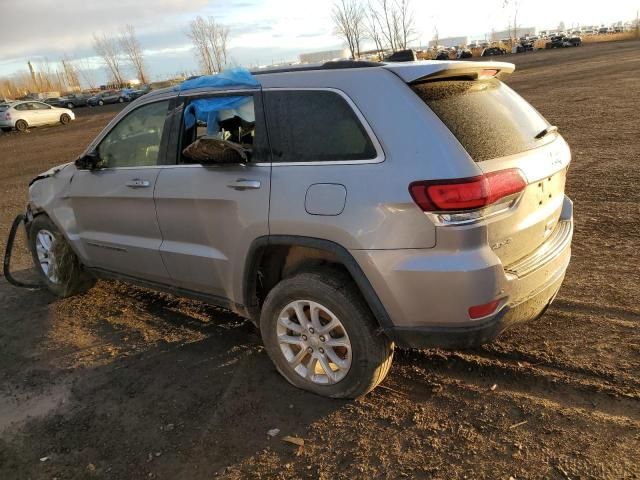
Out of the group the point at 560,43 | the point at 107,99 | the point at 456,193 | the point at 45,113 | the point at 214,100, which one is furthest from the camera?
the point at 560,43

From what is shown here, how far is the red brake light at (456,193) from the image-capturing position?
97.3 inches

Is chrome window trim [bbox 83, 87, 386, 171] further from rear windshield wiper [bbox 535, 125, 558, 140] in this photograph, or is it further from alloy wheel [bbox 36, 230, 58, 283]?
alloy wheel [bbox 36, 230, 58, 283]

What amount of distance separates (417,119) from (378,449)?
169 cm

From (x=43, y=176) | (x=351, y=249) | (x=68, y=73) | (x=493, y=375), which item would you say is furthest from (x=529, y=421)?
(x=68, y=73)

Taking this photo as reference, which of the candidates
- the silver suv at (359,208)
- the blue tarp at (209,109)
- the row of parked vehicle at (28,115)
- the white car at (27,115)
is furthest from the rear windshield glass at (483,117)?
the white car at (27,115)

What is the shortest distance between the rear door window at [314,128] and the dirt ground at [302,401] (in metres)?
1.45

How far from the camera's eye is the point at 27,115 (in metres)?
28.0

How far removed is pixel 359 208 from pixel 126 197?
2.12 metres

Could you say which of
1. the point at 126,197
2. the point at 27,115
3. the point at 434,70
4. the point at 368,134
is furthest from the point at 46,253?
the point at 27,115

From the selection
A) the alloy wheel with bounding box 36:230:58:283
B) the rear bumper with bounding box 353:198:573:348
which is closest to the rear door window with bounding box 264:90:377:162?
the rear bumper with bounding box 353:198:573:348

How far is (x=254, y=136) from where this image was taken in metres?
3.26

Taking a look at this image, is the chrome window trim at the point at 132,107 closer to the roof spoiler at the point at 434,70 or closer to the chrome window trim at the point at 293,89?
the chrome window trim at the point at 293,89

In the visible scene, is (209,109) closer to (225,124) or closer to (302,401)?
(225,124)

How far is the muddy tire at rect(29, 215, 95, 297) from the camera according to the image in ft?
16.1
